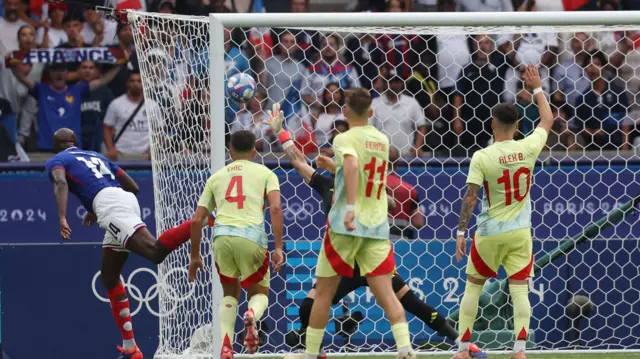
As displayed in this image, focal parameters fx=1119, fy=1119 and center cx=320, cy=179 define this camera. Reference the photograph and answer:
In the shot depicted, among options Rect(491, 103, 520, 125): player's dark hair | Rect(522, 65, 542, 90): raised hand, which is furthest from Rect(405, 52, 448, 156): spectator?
Rect(491, 103, 520, 125): player's dark hair

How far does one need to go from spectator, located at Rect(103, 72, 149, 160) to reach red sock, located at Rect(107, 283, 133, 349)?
355 cm

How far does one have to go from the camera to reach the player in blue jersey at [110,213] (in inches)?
350

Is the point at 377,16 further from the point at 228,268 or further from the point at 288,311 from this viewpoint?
the point at 288,311

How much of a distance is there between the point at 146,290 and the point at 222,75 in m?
2.68

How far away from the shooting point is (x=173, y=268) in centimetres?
966

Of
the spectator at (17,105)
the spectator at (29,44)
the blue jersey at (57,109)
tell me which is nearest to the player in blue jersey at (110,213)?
the blue jersey at (57,109)

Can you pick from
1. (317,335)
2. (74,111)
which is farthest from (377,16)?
(74,111)

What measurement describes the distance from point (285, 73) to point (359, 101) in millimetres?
4522

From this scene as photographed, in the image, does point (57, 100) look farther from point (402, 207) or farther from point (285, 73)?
point (402, 207)

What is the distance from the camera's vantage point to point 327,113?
36.1 ft

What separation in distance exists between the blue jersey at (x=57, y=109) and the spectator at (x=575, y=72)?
17.4 ft

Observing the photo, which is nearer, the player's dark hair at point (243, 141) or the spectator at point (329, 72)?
the player's dark hair at point (243, 141)

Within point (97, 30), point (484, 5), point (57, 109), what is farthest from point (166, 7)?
point (484, 5)

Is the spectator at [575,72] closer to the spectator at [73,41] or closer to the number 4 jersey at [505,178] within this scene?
the number 4 jersey at [505,178]
